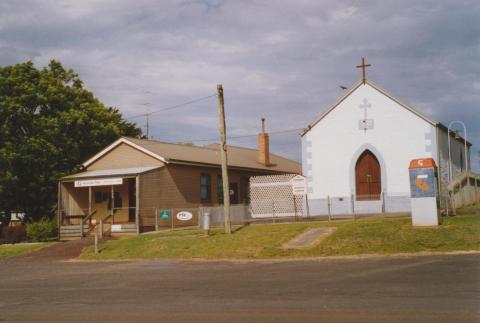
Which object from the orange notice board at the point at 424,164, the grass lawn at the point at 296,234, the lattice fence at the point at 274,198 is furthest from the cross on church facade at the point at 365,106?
the orange notice board at the point at 424,164

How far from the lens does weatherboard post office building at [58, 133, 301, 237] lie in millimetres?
30719

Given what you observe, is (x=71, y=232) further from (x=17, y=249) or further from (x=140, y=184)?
(x=140, y=184)

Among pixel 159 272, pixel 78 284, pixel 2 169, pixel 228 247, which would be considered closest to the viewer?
pixel 78 284

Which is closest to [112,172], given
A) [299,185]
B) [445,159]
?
[299,185]

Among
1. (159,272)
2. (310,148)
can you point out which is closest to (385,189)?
(310,148)

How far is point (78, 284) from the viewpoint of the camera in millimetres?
15367

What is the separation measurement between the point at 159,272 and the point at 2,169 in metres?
19.3

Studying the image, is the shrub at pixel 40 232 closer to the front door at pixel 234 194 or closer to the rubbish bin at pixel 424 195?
the front door at pixel 234 194

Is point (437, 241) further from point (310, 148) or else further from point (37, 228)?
point (37, 228)

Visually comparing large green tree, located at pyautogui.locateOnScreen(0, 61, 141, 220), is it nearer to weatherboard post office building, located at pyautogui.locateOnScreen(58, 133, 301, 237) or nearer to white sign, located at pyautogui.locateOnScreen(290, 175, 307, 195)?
weatherboard post office building, located at pyautogui.locateOnScreen(58, 133, 301, 237)

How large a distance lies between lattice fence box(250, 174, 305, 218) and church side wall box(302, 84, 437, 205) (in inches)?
41.5

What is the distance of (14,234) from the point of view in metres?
32.2

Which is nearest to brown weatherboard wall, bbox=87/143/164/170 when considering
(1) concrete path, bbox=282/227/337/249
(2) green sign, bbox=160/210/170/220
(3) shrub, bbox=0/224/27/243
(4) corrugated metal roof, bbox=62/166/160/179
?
(4) corrugated metal roof, bbox=62/166/160/179

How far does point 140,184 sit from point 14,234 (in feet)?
26.6
